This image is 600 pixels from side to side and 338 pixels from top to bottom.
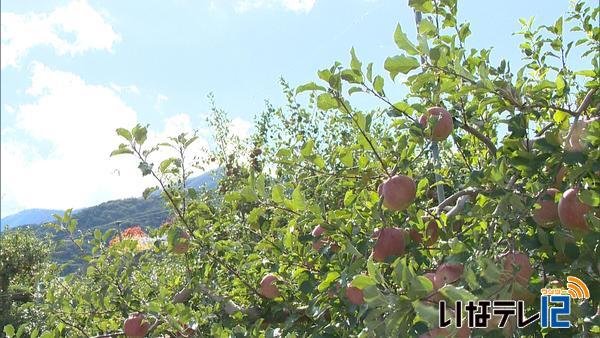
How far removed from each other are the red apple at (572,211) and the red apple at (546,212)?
0.08m

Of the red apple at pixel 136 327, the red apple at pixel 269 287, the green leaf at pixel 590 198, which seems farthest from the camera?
the red apple at pixel 136 327

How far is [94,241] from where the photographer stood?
9.88 ft

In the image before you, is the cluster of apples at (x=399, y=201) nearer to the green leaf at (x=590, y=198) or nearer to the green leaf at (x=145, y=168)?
the green leaf at (x=590, y=198)

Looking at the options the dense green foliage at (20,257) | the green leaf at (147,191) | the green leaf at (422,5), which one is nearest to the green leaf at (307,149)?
the green leaf at (422,5)

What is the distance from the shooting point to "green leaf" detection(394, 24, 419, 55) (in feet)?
5.39

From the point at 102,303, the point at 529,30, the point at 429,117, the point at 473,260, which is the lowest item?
the point at 102,303

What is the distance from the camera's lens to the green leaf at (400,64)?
1.63 metres

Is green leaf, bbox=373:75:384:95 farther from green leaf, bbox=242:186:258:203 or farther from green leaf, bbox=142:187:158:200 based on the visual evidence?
green leaf, bbox=142:187:158:200

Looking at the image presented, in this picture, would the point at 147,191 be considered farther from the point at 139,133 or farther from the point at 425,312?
the point at 425,312

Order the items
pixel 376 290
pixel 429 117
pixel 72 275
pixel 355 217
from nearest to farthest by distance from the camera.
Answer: pixel 376 290, pixel 429 117, pixel 355 217, pixel 72 275

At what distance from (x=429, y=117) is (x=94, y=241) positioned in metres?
2.08

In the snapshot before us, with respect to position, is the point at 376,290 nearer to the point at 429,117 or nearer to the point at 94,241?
the point at 429,117

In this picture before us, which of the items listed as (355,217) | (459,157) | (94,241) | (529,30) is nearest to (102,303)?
(94,241)

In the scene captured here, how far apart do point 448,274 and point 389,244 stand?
0.87ft
